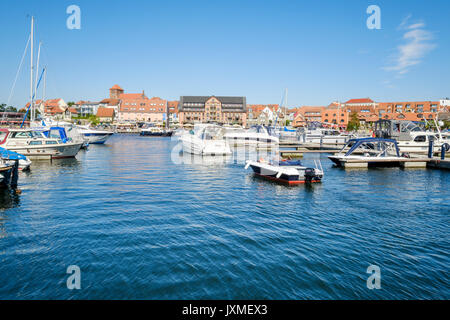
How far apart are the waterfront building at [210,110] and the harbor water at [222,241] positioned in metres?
139

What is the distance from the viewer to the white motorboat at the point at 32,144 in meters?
34.9

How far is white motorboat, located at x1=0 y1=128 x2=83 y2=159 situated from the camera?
34875mm

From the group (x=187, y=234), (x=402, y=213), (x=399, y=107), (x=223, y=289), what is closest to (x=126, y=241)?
(x=187, y=234)

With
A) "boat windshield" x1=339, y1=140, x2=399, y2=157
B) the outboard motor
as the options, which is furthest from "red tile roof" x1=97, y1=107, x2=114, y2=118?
the outboard motor

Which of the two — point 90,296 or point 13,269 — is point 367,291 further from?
point 13,269

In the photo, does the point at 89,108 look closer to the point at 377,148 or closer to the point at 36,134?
the point at 36,134

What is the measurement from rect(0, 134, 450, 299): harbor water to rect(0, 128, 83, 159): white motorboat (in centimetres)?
1373

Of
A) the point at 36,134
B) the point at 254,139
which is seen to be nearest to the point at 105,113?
the point at 254,139

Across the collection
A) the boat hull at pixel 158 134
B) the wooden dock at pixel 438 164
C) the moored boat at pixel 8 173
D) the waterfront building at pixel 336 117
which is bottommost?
the wooden dock at pixel 438 164

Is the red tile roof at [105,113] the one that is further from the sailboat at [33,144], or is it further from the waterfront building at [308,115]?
the sailboat at [33,144]

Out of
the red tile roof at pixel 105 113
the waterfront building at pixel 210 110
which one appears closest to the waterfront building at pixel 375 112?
the waterfront building at pixel 210 110

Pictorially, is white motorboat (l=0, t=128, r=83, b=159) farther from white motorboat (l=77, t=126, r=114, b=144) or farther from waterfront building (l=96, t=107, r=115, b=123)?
waterfront building (l=96, t=107, r=115, b=123)

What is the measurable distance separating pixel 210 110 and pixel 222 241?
15104 cm

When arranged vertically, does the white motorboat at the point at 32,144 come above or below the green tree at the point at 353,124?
below
